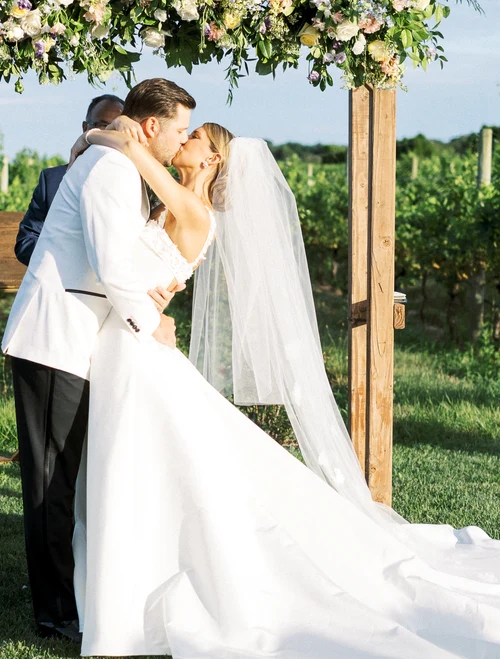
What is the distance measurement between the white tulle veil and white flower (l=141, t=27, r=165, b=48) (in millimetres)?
527

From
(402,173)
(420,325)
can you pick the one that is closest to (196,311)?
(420,325)

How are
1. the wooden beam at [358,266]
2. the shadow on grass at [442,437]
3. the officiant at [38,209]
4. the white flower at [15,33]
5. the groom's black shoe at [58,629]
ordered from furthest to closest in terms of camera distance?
1. the shadow on grass at [442,437]
2. the officiant at [38,209]
3. the wooden beam at [358,266]
4. the white flower at [15,33]
5. the groom's black shoe at [58,629]

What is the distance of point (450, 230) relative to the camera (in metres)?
10.2

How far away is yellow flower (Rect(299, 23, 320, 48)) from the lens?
344cm

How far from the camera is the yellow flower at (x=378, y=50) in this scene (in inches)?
138

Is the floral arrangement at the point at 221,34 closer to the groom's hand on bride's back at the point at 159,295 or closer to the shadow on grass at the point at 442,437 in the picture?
the groom's hand on bride's back at the point at 159,295

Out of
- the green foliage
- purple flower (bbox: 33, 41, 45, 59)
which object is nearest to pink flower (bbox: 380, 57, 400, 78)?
purple flower (bbox: 33, 41, 45, 59)

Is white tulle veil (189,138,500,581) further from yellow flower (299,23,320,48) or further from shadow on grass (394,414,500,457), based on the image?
shadow on grass (394,414,500,457)

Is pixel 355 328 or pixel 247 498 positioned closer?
pixel 247 498

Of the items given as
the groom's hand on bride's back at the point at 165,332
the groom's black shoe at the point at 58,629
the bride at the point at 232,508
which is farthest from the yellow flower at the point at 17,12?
the groom's black shoe at the point at 58,629

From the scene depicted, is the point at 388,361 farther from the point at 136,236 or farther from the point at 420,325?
the point at 420,325

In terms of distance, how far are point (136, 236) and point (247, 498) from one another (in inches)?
44.0

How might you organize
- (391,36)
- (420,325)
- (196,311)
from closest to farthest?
1. (391,36)
2. (196,311)
3. (420,325)

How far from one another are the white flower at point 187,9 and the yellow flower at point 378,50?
762 millimetres
